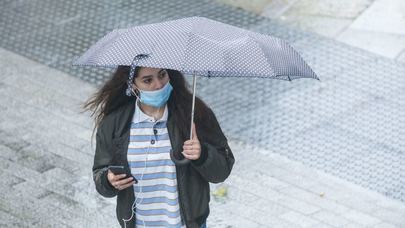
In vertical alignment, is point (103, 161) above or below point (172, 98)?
below

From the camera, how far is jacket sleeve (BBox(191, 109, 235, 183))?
169 inches

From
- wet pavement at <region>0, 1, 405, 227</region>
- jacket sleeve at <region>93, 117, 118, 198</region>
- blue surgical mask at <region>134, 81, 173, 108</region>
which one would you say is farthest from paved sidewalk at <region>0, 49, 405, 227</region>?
blue surgical mask at <region>134, 81, 173, 108</region>

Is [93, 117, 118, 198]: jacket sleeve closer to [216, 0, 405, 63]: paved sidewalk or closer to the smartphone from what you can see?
the smartphone

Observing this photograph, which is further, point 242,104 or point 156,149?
point 242,104

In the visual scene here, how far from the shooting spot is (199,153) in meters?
4.25

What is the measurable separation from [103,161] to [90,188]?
2.25 meters

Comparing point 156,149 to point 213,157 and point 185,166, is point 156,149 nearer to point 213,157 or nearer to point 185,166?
point 185,166

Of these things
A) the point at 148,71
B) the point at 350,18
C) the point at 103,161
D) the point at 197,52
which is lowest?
the point at 350,18

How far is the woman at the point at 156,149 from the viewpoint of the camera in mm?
4340

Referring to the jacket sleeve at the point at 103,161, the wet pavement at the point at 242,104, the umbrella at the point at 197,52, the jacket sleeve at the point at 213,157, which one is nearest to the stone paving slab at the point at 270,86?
the wet pavement at the point at 242,104

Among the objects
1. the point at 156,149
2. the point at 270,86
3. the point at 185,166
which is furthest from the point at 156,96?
the point at 270,86

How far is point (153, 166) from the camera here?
14.4 feet

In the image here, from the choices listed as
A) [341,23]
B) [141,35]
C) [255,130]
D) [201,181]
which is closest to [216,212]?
[255,130]

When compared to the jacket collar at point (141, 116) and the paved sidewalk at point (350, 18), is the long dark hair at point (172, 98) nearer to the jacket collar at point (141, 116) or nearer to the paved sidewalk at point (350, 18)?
the jacket collar at point (141, 116)
